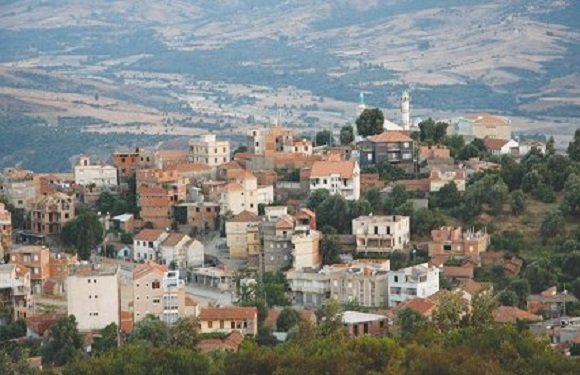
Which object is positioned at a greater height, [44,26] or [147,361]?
[44,26]

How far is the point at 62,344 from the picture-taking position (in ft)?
100

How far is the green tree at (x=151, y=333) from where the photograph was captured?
2975 centimetres

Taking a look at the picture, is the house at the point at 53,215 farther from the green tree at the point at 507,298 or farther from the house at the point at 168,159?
the green tree at the point at 507,298

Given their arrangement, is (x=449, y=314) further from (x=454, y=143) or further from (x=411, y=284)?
(x=454, y=143)

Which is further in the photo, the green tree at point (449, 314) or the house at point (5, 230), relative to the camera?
the house at point (5, 230)

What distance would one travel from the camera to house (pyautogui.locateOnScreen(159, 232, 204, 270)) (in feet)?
120

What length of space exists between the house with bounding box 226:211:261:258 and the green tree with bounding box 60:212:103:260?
8.65ft

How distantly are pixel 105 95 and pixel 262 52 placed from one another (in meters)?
21.4

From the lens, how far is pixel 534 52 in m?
104

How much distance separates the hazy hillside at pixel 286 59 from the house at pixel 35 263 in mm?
44444

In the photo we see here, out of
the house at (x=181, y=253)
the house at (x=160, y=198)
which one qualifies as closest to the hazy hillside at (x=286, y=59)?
the house at (x=160, y=198)

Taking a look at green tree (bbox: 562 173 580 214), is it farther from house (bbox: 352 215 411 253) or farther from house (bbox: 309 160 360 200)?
house (bbox: 309 160 360 200)

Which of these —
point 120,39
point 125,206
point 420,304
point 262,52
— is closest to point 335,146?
point 125,206

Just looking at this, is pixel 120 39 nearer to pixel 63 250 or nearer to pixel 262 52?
pixel 262 52
